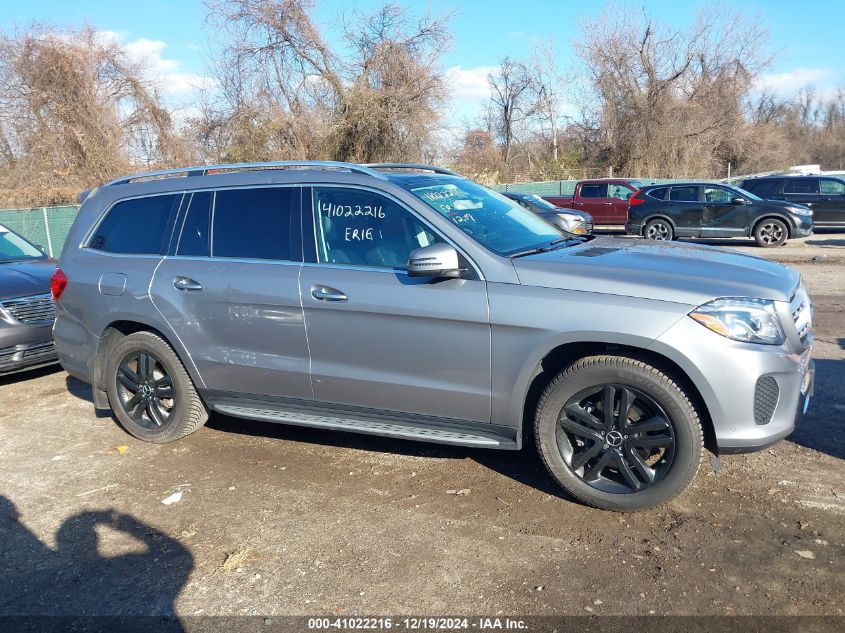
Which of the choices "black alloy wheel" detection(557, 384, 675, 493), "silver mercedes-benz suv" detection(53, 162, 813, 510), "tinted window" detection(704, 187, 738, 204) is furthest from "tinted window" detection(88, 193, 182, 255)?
"tinted window" detection(704, 187, 738, 204)

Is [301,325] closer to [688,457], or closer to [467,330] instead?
[467,330]

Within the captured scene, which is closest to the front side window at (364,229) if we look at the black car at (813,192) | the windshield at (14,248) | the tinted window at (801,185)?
the windshield at (14,248)

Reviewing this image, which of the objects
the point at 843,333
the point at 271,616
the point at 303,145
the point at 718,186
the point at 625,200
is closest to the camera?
the point at 271,616

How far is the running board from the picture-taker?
405 centimetres

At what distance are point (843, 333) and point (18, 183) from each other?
26.7m

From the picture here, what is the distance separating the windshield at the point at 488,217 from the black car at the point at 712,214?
14976 millimetres

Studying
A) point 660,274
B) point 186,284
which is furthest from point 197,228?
point 660,274

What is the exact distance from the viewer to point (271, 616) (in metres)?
3.09

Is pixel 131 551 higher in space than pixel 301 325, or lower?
lower

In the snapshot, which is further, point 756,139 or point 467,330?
point 756,139

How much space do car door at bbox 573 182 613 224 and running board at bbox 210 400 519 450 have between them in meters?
20.7

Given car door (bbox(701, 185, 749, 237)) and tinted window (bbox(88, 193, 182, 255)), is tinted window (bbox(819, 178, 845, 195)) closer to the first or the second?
car door (bbox(701, 185, 749, 237))

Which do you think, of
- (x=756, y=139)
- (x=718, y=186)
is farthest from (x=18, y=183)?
(x=756, y=139)

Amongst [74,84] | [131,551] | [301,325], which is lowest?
[131,551]
